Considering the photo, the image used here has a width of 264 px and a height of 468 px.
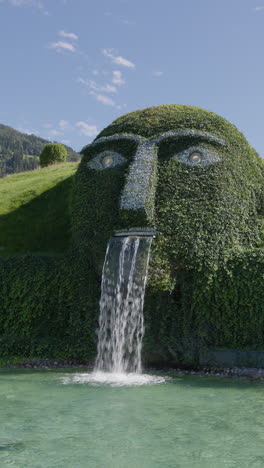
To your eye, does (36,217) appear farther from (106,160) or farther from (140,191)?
(140,191)

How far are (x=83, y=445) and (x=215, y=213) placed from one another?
617 centimetres

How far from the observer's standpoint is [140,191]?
10195mm

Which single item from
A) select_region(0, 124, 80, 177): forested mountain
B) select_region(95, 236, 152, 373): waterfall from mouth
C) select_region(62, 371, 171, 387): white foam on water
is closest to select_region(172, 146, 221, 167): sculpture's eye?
select_region(95, 236, 152, 373): waterfall from mouth

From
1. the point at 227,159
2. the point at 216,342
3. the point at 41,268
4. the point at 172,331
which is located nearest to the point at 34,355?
the point at 41,268

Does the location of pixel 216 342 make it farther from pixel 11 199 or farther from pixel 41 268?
pixel 11 199

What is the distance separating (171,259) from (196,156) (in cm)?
237

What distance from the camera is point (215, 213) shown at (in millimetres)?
10320

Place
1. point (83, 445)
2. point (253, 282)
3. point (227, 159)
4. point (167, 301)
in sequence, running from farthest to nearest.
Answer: point (227, 159) → point (167, 301) → point (253, 282) → point (83, 445)

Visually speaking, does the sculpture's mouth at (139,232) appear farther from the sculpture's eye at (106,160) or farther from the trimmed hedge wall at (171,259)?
the sculpture's eye at (106,160)

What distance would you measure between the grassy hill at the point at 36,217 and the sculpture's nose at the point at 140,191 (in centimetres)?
393

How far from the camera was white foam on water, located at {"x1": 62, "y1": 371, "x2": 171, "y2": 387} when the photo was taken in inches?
328

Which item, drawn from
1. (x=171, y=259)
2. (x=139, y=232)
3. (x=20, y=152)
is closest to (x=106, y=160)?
(x=139, y=232)

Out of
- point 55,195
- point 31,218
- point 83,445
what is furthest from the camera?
point 55,195

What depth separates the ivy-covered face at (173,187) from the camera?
10.0m
